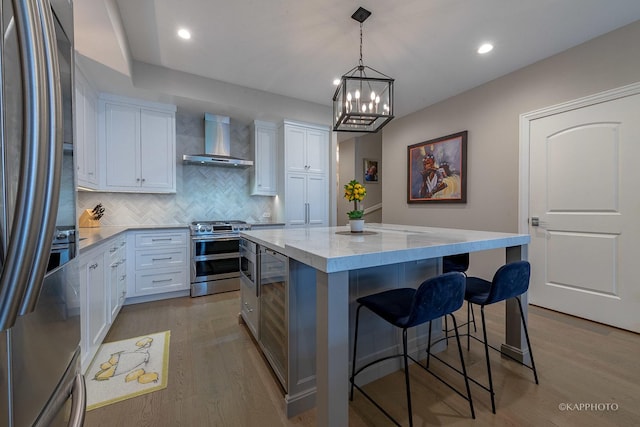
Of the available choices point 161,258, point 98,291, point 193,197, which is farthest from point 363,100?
point 193,197

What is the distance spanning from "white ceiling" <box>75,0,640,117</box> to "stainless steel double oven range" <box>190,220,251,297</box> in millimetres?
1958

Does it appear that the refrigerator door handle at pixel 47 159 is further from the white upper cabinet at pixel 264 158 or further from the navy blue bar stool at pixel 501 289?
the white upper cabinet at pixel 264 158

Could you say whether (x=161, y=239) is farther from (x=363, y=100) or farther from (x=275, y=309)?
(x=363, y=100)

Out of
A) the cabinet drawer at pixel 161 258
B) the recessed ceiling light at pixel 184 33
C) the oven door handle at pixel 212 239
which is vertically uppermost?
the recessed ceiling light at pixel 184 33

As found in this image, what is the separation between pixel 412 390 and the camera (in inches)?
A: 66.2

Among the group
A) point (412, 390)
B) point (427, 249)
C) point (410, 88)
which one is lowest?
point (412, 390)

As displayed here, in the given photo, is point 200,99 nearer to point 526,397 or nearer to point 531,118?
point 531,118

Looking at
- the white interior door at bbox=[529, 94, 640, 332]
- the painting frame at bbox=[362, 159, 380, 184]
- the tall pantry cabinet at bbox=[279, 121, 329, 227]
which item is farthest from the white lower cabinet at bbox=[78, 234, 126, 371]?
the painting frame at bbox=[362, 159, 380, 184]

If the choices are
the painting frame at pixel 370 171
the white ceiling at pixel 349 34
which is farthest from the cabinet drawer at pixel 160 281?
the painting frame at pixel 370 171

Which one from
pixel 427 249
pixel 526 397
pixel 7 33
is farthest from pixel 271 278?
pixel 526 397

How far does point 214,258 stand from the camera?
11.4 feet

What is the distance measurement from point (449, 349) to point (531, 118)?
2.70m

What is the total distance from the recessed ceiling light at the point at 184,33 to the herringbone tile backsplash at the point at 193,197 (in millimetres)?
1405

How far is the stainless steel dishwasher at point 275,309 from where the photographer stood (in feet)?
5.15
